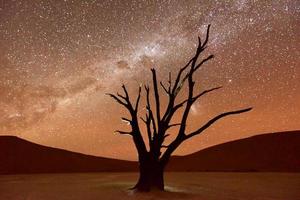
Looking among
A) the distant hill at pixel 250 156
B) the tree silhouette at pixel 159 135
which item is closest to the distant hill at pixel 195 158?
the distant hill at pixel 250 156

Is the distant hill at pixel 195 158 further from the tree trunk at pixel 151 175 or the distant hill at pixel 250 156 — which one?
the tree trunk at pixel 151 175

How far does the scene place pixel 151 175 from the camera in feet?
59.0

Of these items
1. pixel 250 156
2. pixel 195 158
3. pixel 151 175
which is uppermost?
pixel 195 158

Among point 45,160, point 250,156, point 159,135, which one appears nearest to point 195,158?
point 250,156

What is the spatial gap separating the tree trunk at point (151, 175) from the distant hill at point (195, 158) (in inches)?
1155

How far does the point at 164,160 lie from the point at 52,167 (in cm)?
3672

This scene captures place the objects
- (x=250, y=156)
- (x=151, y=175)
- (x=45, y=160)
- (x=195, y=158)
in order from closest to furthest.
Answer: (x=151, y=175) → (x=250, y=156) → (x=45, y=160) → (x=195, y=158)

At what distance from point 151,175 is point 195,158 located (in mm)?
39298

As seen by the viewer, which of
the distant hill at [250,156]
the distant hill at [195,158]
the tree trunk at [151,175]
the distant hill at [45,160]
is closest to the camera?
the tree trunk at [151,175]

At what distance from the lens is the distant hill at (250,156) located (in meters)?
47.2

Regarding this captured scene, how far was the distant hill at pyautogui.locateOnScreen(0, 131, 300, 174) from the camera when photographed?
48531 millimetres

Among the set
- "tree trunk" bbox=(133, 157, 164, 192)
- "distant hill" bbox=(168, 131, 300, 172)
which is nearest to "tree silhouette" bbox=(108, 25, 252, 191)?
"tree trunk" bbox=(133, 157, 164, 192)

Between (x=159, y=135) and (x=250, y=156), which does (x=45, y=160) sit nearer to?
(x=250, y=156)

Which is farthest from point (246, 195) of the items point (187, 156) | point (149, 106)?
point (187, 156)
